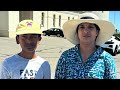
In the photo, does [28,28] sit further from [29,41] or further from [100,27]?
[100,27]

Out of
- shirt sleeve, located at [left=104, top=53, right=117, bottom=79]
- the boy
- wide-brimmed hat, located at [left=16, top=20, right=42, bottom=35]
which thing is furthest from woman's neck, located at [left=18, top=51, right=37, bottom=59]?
shirt sleeve, located at [left=104, top=53, right=117, bottom=79]

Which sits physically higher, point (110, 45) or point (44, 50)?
point (110, 45)

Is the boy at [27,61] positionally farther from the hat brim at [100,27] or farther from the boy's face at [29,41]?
the hat brim at [100,27]

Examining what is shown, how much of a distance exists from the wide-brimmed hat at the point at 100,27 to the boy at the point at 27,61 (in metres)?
0.14

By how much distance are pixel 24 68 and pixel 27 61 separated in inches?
1.8

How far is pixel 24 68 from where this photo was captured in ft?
3.94

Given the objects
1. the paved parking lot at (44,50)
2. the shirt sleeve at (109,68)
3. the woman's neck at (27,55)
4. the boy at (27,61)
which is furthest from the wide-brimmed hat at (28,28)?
the paved parking lot at (44,50)

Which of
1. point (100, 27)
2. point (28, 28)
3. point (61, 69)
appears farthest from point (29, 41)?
point (100, 27)
